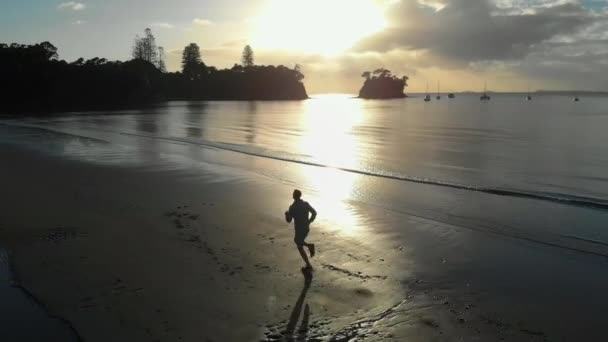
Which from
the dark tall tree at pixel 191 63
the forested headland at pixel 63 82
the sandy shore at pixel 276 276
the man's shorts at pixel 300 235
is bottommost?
the sandy shore at pixel 276 276

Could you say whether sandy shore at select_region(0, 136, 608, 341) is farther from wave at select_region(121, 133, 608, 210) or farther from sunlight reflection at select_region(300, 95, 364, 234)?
wave at select_region(121, 133, 608, 210)

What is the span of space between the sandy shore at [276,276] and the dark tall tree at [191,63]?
18913 cm

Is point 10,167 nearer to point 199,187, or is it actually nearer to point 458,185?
point 199,187

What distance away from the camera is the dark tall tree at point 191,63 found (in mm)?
195250

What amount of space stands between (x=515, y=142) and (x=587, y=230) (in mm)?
28067

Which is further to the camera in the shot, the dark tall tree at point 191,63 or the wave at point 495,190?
the dark tall tree at point 191,63

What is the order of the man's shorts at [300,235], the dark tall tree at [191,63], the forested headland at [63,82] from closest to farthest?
the man's shorts at [300,235], the forested headland at [63,82], the dark tall tree at [191,63]

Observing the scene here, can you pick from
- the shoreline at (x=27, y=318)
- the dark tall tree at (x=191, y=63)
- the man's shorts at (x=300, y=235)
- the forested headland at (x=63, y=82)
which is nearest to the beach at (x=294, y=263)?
the shoreline at (x=27, y=318)

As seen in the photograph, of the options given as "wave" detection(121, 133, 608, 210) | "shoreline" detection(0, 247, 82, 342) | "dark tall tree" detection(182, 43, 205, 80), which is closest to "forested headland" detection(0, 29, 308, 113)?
"dark tall tree" detection(182, 43, 205, 80)

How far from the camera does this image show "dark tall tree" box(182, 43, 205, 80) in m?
195

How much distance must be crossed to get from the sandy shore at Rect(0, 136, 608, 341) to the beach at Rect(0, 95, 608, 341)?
4 centimetres

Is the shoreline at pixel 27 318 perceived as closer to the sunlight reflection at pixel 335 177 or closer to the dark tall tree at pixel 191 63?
the sunlight reflection at pixel 335 177

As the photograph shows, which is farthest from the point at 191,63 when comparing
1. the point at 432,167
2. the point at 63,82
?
the point at 432,167

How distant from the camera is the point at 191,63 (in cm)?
19525
